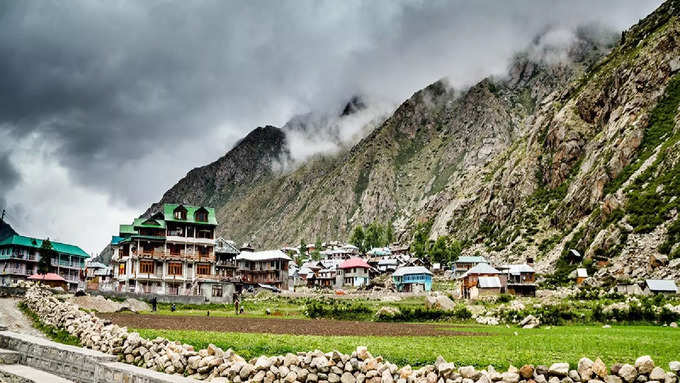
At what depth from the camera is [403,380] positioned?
14.4 meters

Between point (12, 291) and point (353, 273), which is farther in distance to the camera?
point (353, 273)

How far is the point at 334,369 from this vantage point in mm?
15648

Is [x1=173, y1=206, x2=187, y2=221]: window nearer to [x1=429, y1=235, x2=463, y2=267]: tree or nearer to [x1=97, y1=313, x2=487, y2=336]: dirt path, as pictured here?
[x1=97, y1=313, x2=487, y2=336]: dirt path

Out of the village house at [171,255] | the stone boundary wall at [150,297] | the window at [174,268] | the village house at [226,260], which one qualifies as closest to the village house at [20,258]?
the village house at [171,255]

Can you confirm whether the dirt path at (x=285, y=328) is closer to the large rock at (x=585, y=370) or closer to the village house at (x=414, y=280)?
the large rock at (x=585, y=370)

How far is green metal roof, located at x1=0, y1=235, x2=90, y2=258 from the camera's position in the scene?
391 ft

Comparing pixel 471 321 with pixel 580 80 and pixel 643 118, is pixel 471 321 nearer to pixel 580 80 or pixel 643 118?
pixel 643 118

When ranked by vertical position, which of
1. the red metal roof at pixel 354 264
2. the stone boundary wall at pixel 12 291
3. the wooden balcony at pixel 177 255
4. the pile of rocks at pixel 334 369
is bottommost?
the pile of rocks at pixel 334 369

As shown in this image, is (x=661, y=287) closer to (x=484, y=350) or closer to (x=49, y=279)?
(x=484, y=350)

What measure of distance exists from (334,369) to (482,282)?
8122 centimetres

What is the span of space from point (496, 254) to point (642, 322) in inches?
4079

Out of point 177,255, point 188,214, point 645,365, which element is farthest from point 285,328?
point 188,214

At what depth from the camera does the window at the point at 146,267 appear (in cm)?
9000

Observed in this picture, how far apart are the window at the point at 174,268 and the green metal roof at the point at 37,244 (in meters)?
51.0
